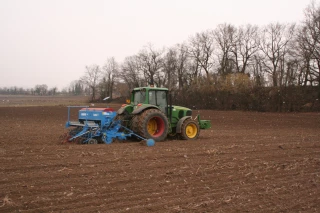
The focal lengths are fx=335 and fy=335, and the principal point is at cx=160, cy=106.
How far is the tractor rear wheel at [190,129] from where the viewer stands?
11.1 metres

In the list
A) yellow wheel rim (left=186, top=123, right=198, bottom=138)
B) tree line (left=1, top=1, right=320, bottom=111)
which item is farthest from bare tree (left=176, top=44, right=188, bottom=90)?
yellow wheel rim (left=186, top=123, right=198, bottom=138)

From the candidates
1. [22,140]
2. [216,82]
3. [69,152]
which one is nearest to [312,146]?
[69,152]

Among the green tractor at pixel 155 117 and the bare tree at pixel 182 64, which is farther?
the bare tree at pixel 182 64

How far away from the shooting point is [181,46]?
199ft

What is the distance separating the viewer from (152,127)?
422 inches

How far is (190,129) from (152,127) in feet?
4.91

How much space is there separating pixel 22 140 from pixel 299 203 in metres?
8.46

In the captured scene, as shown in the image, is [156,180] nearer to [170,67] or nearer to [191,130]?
[191,130]

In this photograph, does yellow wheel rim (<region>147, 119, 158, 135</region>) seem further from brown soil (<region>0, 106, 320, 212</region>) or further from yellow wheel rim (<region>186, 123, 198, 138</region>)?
brown soil (<region>0, 106, 320, 212</region>)

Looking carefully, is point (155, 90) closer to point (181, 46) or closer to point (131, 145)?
point (131, 145)

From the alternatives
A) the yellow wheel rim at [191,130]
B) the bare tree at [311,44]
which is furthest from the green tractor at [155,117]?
the bare tree at [311,44]

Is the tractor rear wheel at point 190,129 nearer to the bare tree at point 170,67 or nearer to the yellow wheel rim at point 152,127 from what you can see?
the yellow wheel rim at point 152,127

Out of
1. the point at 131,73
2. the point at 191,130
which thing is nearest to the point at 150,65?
the point at 131,73

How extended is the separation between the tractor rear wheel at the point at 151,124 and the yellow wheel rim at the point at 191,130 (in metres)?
1.22
